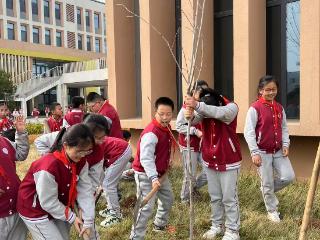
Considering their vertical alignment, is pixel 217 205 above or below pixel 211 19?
below

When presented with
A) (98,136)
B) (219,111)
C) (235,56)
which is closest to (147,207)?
(98,136)

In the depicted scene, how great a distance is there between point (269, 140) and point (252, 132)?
21 centimetres

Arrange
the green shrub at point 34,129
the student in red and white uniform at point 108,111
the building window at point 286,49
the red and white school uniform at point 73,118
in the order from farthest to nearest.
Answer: the green shrub at point 34,129, the building window at point 286,49, the red and white school uniform at point 73,118, the student in red and white uniform at point 108,111

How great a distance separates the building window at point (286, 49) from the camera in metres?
6.94

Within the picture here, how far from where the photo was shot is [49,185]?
294 cm

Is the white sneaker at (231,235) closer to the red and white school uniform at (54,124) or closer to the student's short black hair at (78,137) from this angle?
the student's short black hair at (78,137)

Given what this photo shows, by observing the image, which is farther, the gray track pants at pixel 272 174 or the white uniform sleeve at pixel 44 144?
the gray track pants at pixel 272 174

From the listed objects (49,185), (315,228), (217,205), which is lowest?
(315,228)

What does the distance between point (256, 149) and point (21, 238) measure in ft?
8.16

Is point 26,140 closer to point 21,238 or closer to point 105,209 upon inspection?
point 21,238

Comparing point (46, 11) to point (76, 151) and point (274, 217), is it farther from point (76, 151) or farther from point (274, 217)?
point (76, 151)

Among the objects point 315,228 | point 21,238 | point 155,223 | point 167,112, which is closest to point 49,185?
point 21,238

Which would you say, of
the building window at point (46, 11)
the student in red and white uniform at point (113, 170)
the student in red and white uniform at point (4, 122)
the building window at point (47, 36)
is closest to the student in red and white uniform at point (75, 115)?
the student in red and white uniform at point (4, 122)

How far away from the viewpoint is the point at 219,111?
397cm
